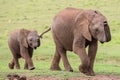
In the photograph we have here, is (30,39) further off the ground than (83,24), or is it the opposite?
(83,24)

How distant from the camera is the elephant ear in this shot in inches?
494

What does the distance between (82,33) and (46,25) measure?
13.8 metres

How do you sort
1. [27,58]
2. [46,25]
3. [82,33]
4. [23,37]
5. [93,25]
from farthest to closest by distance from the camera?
[46,25], [23,37], [27,58], [82,33], [93,25]

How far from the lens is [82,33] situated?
500 inches

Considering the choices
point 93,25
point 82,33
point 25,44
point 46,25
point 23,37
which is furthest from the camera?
point 46,25

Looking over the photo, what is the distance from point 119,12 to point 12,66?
1326 cm

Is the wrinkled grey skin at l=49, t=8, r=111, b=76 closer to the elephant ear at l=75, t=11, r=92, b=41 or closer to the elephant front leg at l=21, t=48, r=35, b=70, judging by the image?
the elephant ear at l=75, t=11, r=92, b=41

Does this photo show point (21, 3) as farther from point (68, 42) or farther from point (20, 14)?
point (68, 42)

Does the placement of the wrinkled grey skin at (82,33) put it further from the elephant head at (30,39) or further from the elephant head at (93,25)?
the elephant head at (30,39)

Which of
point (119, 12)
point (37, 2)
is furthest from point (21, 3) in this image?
point (119, 12)

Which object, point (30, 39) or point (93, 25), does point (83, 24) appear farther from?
point (30, 39)

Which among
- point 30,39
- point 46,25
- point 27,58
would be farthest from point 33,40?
point 46,25

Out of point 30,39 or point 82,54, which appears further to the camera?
point 30,39

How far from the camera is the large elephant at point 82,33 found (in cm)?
1237
